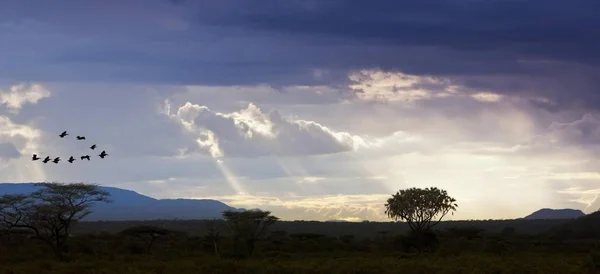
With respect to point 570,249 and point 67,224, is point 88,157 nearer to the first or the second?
point 67,224

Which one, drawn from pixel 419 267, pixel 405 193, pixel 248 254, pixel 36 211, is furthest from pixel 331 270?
pixel 405 193

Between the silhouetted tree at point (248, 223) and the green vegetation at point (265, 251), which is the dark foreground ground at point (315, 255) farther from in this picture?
the silhouetted tree at point (248, 223)

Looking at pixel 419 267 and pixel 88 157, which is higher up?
pixel 88 157

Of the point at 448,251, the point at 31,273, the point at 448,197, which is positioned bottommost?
the point at 31,273

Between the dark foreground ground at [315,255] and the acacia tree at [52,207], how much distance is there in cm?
311

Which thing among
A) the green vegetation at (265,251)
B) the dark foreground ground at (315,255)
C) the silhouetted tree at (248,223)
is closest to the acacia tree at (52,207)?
the green vegetation at (265,251)

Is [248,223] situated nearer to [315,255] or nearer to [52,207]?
[315,255]

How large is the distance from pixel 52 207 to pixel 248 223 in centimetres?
2515

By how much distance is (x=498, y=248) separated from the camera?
96.2 m

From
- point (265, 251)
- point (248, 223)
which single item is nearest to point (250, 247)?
point (265, 251)

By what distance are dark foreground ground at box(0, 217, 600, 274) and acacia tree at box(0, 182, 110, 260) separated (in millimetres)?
3108

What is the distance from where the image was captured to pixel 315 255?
9225cm

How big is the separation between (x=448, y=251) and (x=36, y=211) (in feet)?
145

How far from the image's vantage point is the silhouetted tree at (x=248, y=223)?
97875 mm
